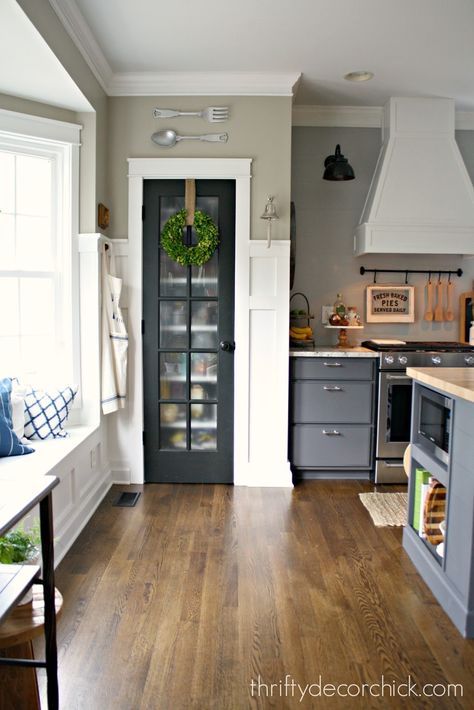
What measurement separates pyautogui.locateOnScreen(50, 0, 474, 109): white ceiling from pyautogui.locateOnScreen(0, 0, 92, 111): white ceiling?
0.25m

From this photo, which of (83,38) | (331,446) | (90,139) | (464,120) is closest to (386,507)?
(331,446)

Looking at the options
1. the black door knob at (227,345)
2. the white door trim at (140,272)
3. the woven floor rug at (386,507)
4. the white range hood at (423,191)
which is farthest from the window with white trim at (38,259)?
the white range hood at (423,191)

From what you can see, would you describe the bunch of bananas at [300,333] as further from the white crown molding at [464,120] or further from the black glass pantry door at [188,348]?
the white crown molding at [464,120]

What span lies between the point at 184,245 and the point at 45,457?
1.74m

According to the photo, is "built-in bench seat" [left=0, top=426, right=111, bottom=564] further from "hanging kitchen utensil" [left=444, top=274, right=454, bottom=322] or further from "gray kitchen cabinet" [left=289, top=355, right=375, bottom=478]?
"hanging kitchen utensil" [left=444, top=274, right=454, bottom=322]

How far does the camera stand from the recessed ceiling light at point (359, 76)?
12.3ft

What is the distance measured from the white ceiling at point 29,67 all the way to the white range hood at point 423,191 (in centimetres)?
222

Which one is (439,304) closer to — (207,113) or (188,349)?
(188,349)

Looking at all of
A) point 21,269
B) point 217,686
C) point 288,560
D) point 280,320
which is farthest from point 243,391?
point 217,686

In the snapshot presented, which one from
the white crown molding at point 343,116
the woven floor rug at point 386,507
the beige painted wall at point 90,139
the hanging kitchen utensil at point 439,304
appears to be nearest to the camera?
the beige painted wall at point 90,139

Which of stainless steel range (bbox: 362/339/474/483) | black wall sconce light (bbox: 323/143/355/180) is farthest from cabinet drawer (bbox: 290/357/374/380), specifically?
black wall sconce light (bbox: 323/143/355/180)

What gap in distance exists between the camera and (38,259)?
Result: 3449mm

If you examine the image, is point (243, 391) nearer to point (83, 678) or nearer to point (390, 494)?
point (390, 494)

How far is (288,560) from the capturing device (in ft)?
9.23
